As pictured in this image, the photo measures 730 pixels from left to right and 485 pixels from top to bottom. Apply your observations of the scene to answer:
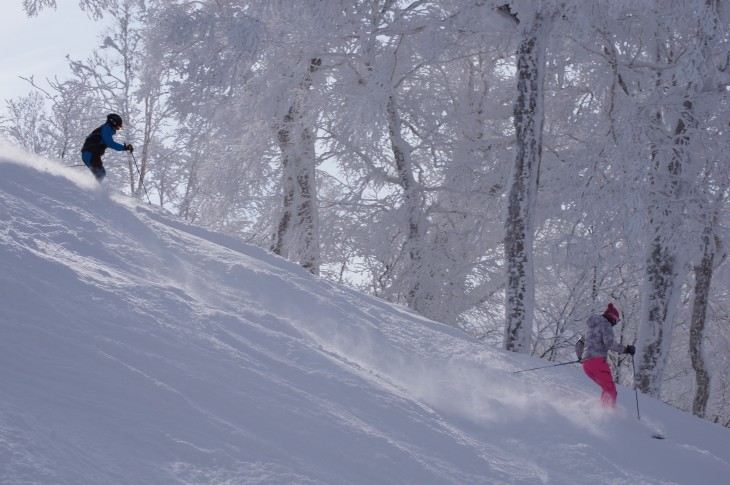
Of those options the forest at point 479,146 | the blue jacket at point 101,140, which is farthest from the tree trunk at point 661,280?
the blue jacket at point 101,140

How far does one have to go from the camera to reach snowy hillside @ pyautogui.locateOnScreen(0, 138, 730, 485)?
429 cm

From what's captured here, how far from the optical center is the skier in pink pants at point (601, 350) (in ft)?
26.2

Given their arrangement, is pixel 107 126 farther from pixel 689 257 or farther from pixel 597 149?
pixel 689 257

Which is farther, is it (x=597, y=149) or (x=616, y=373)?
(x=616, y=373)

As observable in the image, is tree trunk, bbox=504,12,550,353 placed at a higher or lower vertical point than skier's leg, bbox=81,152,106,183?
higher

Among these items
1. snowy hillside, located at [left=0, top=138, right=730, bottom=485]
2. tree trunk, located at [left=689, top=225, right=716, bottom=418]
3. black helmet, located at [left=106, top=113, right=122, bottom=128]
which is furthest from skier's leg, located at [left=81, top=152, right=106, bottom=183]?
tree trunk, located at [left=689, top=225, right=716, bottom=418]

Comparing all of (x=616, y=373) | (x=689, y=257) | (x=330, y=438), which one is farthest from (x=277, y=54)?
(x=616, y=373)

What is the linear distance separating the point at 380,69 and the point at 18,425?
9602mm

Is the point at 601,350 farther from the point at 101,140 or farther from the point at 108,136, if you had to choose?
the point at 101,140

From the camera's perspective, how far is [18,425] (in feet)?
12.7

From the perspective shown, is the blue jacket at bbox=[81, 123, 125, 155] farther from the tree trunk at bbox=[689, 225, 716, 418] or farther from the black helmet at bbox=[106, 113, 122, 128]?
the tree trunk at bbox=[689, 225, 716, 418]

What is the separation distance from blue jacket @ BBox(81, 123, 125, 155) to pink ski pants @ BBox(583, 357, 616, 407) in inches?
279

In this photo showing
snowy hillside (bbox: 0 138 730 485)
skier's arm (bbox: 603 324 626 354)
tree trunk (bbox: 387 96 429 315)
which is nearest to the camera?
snowy hillside (bbox: 0 138 730 485)

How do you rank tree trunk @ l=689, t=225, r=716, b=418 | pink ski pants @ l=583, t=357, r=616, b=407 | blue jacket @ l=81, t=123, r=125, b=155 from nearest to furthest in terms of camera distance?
pink ski pants @ l=583, t=357, r=616, b=407 < blue jacket @ l=81, t=123, r=125, b=155 < tree trunk @ l=689, t=225, r=716, b=418
